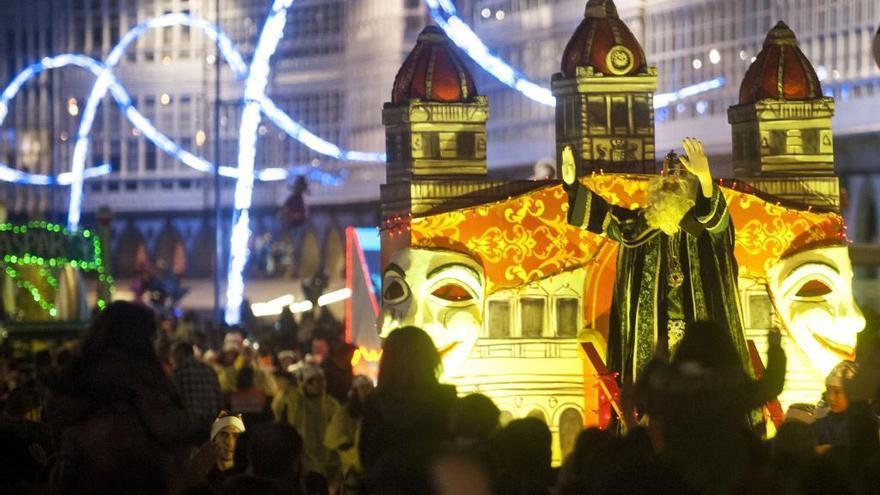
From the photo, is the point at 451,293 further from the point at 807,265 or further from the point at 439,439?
the point at 439,439

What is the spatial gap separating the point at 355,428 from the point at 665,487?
8163mm

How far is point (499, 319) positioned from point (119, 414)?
29.9 feet

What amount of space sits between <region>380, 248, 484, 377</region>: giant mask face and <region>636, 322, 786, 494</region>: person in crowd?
29.5 ft

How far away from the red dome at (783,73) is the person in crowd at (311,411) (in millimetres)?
4896

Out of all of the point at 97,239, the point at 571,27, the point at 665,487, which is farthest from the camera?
the point at 571,27

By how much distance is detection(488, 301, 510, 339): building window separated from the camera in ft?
58.0

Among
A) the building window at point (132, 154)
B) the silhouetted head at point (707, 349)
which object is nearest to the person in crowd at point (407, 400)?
the silhouetted head at point (707, 349)

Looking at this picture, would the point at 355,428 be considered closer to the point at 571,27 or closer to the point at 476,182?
the point at 476,182

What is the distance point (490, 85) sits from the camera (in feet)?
179

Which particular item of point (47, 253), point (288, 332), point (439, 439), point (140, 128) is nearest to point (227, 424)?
point (439, 439)

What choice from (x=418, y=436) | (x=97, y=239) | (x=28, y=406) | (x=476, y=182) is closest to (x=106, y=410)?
(x=418, y=436)

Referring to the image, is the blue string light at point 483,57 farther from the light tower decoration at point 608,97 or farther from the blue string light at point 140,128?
the blue string light at point 140,128

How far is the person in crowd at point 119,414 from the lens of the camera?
8.66 metres

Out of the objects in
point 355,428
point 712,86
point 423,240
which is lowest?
point 355,428
